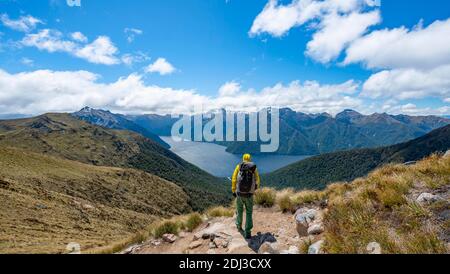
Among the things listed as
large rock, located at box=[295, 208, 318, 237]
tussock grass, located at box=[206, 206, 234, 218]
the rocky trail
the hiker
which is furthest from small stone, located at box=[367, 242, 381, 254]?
tussock grass, located at box=[206, 206, 234, 218]

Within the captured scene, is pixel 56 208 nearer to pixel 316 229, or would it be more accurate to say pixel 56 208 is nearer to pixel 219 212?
pixel 219 212

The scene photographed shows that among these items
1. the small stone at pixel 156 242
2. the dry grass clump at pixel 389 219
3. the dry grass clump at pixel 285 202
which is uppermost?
the dry grass clump at pixel 389 219

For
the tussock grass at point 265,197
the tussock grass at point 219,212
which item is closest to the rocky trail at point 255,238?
the tussock grass at point 219,212

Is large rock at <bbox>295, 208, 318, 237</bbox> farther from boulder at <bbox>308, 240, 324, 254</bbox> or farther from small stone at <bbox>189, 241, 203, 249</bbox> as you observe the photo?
small stone at <bbox>189, 241, 203, 249</bbox>

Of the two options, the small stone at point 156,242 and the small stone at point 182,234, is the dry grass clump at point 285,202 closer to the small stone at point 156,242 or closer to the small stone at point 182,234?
the small stone at point 182,234

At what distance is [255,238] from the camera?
10.8 metres

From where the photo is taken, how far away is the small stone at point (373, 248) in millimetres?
6688

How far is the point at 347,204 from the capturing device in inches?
388

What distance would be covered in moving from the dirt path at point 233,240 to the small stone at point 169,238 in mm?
153

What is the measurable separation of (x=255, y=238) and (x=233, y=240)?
1260 millimetres

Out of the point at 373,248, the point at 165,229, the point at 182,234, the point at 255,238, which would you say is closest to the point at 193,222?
the point at 182,234
